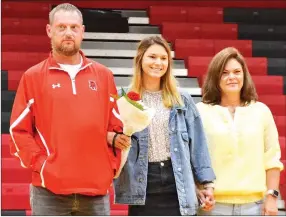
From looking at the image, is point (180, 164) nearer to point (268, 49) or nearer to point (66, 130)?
point (66, 130)

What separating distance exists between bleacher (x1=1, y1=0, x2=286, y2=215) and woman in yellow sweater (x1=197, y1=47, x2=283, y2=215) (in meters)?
1.98

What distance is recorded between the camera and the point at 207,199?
213 cm

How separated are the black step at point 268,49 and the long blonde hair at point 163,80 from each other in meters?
2.89

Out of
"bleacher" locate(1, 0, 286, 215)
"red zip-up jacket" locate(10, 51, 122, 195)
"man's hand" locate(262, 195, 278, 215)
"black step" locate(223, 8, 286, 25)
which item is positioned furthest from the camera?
"black step" locate(223, 8, 286, 25)

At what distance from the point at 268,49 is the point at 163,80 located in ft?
9.75

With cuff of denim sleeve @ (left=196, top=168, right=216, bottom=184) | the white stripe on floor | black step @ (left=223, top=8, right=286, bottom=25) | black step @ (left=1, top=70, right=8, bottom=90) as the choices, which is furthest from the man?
black step @ (left=223, top=8, right=286, bottom=25)

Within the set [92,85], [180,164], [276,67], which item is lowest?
[180,164]

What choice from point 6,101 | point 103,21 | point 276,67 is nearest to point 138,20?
point 103,21

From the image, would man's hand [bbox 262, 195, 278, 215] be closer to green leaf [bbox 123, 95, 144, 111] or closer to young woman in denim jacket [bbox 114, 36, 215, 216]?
young woman in denim jacket [bbox 114, 36, 215, 216]

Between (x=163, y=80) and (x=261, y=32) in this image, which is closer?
(x=163, y=80)

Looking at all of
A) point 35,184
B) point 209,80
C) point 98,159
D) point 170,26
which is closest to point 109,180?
point 98,159

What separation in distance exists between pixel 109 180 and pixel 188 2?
12.6ft

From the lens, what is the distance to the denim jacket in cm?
209

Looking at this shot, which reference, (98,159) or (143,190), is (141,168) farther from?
(98,159)
